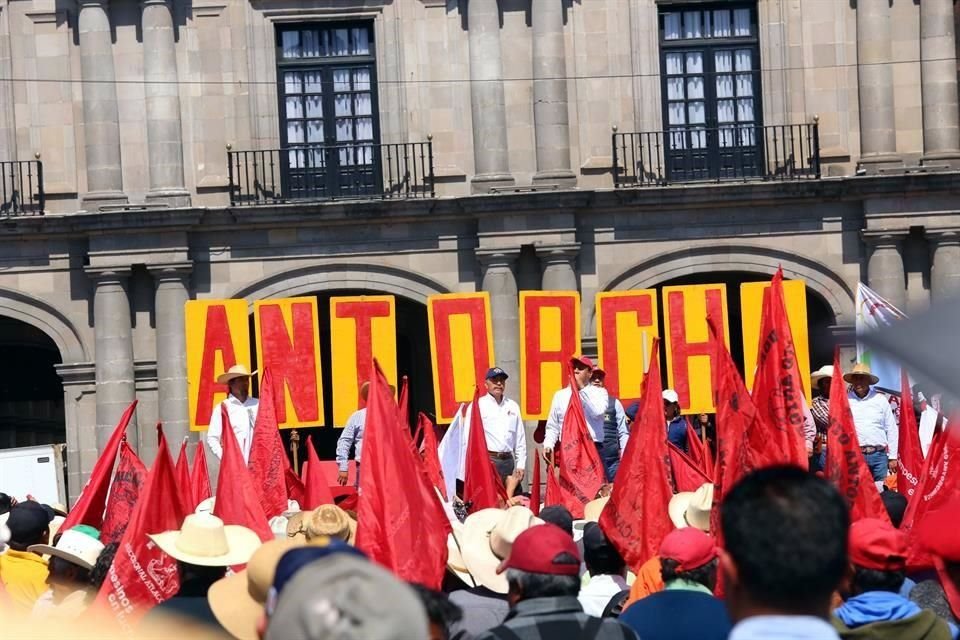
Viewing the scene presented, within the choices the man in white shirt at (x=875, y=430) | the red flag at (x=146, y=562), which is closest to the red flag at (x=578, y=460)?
the man in white shirt at (x=875, y=430)

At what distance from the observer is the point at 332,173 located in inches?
955

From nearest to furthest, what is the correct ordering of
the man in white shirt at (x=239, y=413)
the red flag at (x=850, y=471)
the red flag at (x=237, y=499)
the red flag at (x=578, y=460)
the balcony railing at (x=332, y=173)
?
the red flag at (x=850, y=471) < the red flag at (x=237, y=499) < the red flag at (x=578, y=460) < the man in white shirt at (x=239, y=413) < the balcony railing at (x=332, y=173)

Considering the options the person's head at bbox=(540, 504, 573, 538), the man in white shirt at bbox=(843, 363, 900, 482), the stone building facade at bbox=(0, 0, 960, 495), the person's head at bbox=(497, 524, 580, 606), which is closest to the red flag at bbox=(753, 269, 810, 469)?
the person's head at bbox=(540, 504, 573, 538)

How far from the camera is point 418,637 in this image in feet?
13.1

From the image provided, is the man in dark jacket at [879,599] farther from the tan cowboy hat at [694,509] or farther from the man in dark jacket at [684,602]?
the tan cowboy hat at [694,509]

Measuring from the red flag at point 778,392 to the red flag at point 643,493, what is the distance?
59 cm

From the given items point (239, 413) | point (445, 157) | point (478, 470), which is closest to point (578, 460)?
point (478, 470)

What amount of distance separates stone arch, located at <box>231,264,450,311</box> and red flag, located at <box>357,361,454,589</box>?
586 inches

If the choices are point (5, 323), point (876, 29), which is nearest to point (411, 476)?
point (876, 29)

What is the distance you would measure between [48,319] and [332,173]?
4.09 metres

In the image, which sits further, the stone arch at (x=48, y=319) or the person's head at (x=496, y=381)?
the stone arch at (x=48, y=319)

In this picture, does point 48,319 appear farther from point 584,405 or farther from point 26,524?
point 26,524

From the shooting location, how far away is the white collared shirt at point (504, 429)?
54.3ft

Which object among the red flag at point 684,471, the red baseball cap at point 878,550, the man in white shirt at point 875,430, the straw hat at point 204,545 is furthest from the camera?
the man in white shirt at point 875,430
